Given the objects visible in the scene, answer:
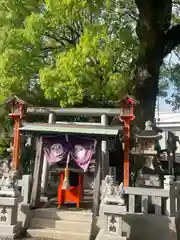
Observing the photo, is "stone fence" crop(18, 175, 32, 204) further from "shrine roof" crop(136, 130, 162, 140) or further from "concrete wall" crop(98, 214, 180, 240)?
"shrine roof" crop(136, 130, 162, 140)

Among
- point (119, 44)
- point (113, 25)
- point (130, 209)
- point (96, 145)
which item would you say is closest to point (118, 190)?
point (130, 209)

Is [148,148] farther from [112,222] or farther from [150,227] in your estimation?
[112,222]

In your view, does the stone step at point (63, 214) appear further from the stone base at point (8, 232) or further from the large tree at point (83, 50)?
the large tree at point (83, 50)

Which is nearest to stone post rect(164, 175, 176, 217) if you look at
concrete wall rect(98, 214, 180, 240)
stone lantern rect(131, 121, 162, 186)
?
concrete wall rect(98, 214, 180, 240)

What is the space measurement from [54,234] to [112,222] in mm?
1706

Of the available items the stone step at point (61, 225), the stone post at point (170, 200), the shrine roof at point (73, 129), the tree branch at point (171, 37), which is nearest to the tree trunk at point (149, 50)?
the tree branch at point (171, 37)

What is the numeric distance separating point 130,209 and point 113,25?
7062 millimetres

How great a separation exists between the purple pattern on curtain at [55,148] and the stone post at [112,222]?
2.53 m

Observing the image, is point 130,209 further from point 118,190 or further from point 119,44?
point 119,44

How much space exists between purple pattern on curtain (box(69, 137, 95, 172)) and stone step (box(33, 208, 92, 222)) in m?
1.34

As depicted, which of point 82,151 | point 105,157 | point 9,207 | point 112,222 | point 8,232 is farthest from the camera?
point 105,157

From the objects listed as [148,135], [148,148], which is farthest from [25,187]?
[148,135]

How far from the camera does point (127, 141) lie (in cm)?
932

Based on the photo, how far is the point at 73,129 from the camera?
9258 mm
